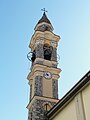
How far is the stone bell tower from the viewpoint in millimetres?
18906

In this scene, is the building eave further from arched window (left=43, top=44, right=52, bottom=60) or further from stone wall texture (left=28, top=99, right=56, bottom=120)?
arched window (left=43, top=44, right=52, bottom=60)

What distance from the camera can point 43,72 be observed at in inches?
814

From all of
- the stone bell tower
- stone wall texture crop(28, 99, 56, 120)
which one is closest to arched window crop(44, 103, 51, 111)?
the stone bell tower

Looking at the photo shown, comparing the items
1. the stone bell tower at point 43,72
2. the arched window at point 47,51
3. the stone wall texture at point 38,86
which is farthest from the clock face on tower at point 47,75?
the arched window at point 47,51

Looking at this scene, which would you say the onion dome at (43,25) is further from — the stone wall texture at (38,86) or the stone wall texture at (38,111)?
the stone wall texture at (38,111)

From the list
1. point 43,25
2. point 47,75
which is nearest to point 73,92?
point 47,75

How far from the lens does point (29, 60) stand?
2320 centimetres

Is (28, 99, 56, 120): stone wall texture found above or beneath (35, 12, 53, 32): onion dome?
beneath

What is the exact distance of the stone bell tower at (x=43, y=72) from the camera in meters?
18.9

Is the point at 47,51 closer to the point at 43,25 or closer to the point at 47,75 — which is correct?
the point at 43,25

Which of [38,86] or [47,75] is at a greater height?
[47,75]

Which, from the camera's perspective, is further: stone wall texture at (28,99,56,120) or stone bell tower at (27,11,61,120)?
stone bell tower at (27,11,61,120)

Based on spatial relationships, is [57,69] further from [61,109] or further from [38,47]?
[61,109]

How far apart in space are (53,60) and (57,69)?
1.15m
